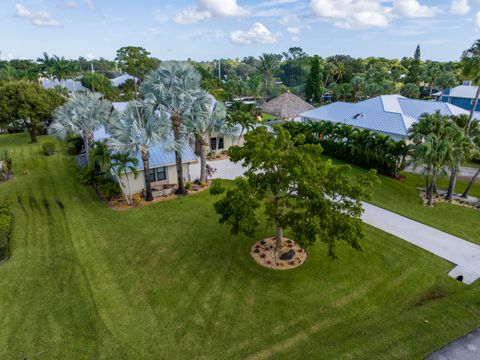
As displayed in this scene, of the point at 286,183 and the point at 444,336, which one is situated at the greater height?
the point at 286,183

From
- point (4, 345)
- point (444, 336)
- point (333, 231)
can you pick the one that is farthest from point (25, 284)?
point (444, 336)

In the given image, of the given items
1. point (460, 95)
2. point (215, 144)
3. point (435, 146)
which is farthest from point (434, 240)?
point (460, 95)

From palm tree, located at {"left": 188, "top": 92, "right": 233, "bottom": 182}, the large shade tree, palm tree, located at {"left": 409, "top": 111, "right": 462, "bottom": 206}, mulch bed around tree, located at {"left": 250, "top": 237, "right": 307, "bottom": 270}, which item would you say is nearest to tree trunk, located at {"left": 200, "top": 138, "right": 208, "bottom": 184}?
palm tree, located at {"left": 188, "top": 92, "right": 233, "bottom": 182}

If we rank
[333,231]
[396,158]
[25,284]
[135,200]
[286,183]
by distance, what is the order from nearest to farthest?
1. [333,231]
2. [286,183]
3. [25,284]
4. [135,200]
5. [396,158]

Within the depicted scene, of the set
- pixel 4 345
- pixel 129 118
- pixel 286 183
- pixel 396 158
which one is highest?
pixel 129 118

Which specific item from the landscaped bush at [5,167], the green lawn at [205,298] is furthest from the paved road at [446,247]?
the landscaped bush at [5,167]

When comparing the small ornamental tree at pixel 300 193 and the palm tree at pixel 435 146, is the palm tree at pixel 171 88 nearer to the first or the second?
the small ornamental tree at pixel 300 193

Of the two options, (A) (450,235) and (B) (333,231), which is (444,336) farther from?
(A) (450,235)

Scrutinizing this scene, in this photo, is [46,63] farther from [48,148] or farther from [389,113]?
[389,113]
